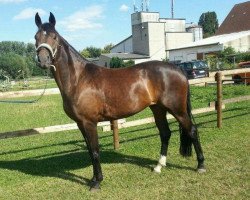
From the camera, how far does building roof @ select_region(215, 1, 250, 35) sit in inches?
2079

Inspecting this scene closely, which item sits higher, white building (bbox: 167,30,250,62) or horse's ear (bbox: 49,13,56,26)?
white building (bbox: 167,30,250,62)

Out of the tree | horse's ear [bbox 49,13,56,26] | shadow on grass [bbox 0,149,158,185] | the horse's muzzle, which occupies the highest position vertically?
the tree

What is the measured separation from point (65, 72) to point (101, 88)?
574 millimetres

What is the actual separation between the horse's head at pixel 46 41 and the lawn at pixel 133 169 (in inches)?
76.5

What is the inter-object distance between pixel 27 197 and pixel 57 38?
7.63 feet

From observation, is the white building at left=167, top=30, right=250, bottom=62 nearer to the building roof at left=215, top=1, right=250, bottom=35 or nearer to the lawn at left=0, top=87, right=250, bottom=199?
the building roof at left=215, top=1, right=250, bottom=35

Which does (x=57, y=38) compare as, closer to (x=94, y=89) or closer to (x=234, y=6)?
(x=94, y=89)

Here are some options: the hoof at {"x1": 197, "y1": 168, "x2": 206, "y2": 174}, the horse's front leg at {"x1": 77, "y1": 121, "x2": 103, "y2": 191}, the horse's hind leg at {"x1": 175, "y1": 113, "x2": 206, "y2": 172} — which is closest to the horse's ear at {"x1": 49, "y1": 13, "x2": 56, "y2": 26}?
the horse's front leg at {"x1": 77, "y1": 121, "x2": 103, "y2": 191}

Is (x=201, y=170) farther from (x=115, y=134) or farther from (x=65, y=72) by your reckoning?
(x=65, y=72)

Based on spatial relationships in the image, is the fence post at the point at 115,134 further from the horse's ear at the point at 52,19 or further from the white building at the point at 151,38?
the white building at the point at 151,38

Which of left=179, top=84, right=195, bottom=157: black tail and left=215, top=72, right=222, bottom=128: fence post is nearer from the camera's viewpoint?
left=179, top=84, right=195, bottom=157: black tail

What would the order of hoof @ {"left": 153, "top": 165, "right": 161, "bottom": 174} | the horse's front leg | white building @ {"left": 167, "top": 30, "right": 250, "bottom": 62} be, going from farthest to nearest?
white building @ {"left": 167, "top": 30, "right": 250, "bottom": 62}
hoof @ {"left": 153, "top": 165, "right": 161, "bottom": 174}
the horse's front leg

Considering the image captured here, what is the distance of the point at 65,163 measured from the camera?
6.37m

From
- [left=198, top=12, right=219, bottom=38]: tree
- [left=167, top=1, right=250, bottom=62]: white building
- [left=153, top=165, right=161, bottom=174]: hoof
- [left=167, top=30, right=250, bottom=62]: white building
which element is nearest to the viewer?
[left=153, top=165, right=161, bottom=174]: hoof
